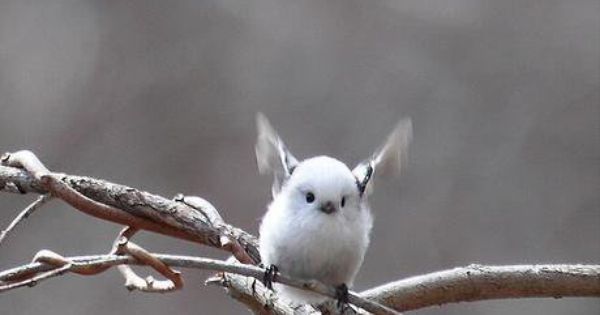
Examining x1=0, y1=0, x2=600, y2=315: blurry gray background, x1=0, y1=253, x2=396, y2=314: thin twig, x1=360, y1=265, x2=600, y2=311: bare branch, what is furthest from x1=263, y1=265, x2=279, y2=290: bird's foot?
x1=0, y1=0, x2=600, y2=315: blurry gray background

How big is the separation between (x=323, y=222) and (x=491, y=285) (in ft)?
0.55

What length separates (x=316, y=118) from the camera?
1.81 m

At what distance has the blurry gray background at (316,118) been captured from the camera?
1.79 meters

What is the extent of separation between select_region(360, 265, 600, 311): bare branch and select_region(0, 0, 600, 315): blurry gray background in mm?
899

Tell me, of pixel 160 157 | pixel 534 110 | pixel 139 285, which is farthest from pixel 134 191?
A: pixel 534 110

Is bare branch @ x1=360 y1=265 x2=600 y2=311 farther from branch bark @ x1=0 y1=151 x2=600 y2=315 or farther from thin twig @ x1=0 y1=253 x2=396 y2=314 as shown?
thin twig @ x1=0 y1=253 x2=396 y2=314

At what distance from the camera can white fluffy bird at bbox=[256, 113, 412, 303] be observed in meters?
0.75

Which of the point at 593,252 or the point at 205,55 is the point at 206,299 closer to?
the point at 205,55

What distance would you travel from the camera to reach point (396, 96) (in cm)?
183

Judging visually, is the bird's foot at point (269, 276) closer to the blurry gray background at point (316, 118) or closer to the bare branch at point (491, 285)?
the bare branch at point (491, 285)

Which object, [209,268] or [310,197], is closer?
[209,268]

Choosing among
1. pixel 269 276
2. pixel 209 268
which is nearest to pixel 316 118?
pixel 269 276

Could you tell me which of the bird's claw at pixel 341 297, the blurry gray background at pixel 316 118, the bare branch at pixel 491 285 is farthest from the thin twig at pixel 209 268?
the blurry gray background at pixel 316 118

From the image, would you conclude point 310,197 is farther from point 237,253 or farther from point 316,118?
point 316,118
